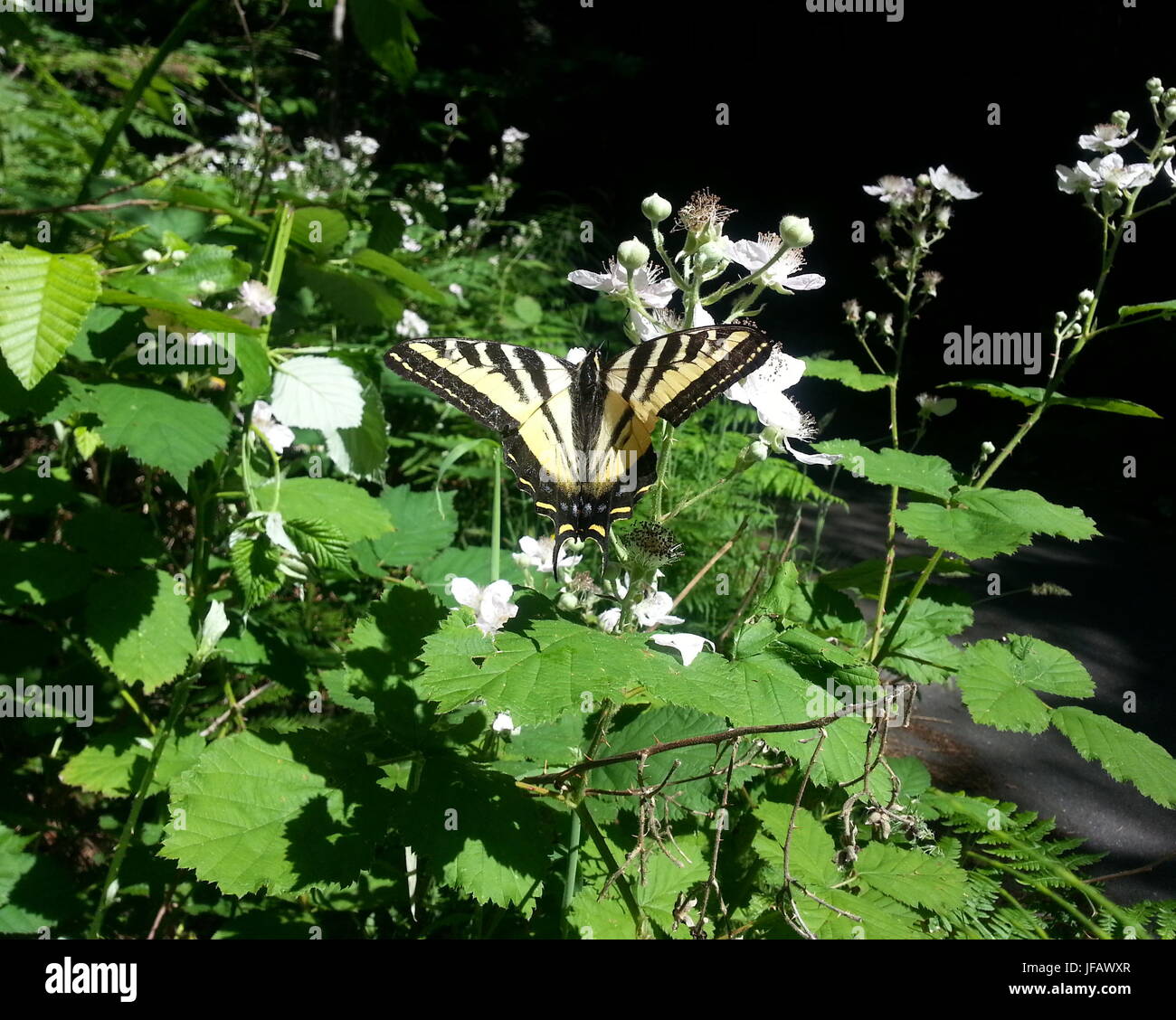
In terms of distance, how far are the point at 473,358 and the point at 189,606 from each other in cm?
86

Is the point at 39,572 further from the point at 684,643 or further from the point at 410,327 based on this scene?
the point at 410,327

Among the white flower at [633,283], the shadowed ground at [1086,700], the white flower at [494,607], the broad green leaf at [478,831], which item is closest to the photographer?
the broad green leaf at [478,831]

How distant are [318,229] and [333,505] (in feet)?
2.47

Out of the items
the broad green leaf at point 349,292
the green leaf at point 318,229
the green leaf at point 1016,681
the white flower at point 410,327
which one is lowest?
the green leaf at point 1016,681

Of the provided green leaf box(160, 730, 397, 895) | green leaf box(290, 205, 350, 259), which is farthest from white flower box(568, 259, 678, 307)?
green leaf box(290, 205, 350, 259)

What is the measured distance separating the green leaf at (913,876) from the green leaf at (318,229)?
1.79 meters

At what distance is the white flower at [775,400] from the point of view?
120cm

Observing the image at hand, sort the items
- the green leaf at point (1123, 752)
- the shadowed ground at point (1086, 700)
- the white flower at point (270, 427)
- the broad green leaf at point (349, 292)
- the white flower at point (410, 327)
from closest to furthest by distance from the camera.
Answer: the green leaf at point (1123, 752)
the white flower at point (270, 427)
the broad green leaf at point (349, 292)
the shadowed ground at point (1086, 700)
the white flower at point (410, 327)

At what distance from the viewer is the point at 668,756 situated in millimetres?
1287

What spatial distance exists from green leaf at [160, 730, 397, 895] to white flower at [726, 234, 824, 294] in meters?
0.97

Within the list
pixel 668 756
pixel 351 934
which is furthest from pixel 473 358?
pixel 351 934

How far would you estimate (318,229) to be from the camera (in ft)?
6.20
